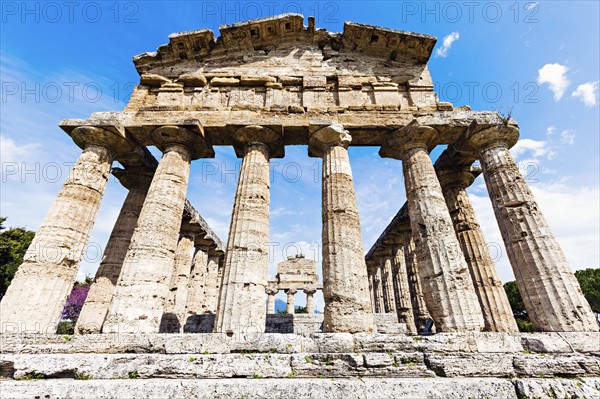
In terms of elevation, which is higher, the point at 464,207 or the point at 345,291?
the point at 464,207

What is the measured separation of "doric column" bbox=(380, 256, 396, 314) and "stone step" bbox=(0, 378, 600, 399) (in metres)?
12.7

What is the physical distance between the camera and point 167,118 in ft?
32.4

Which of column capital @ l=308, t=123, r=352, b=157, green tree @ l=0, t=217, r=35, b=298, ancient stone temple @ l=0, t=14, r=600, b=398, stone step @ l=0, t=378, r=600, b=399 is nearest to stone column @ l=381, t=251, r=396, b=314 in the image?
ancient stone temple @ l=0, t=14, r=600, b=398

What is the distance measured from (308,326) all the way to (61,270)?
10.7 metres

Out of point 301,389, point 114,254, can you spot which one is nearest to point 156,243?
point 114,254

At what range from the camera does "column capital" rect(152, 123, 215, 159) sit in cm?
974

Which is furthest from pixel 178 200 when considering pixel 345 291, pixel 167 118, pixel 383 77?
pixel 383 77

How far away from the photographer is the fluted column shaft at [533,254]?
23.0 feet

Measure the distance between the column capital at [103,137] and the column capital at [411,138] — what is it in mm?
9404

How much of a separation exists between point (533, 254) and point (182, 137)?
11494 millimetres

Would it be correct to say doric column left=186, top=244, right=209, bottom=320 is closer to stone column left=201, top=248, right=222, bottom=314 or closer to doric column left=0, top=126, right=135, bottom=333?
stone column left=201, top=248, right=222, bottom=314

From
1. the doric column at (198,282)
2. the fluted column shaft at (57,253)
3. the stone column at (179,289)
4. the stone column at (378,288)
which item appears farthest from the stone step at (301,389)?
the stone column at (378,288)

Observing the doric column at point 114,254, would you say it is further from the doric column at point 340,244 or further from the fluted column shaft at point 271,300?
the fluted column shaft at point 271,300

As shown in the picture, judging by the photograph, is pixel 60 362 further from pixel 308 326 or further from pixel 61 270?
pixel 308 326
